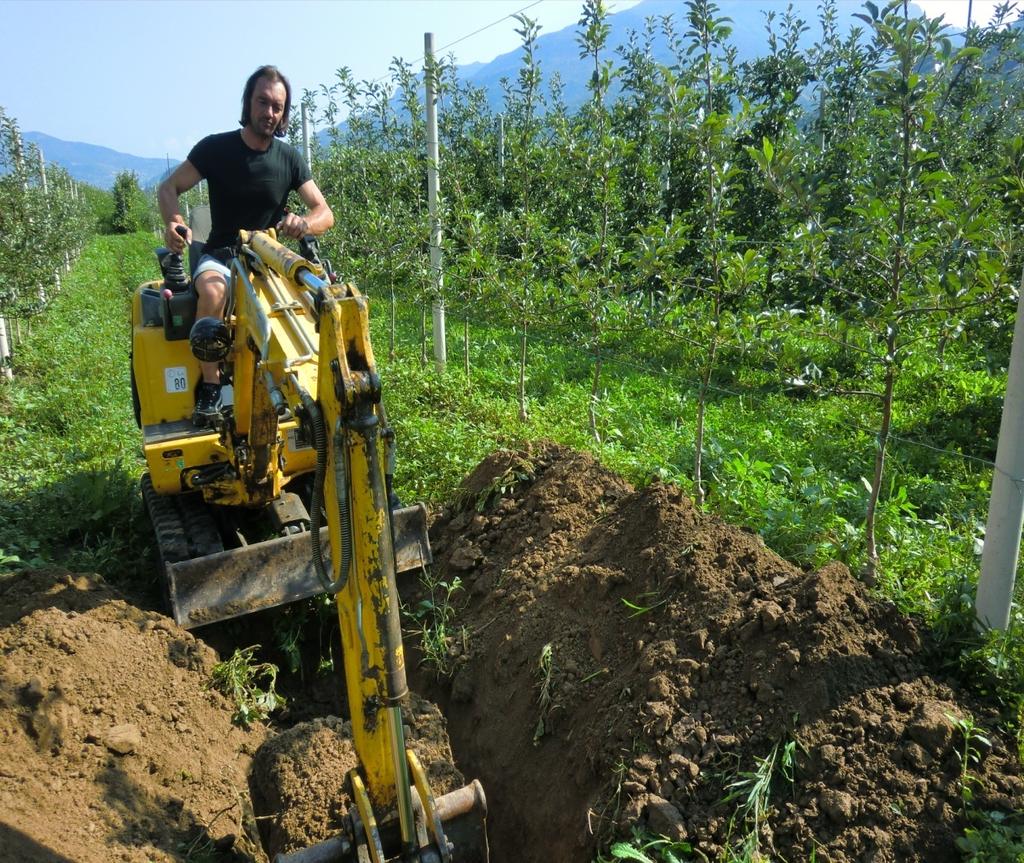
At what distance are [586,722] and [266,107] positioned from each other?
3620 mm

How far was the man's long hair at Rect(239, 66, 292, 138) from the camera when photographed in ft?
13.8

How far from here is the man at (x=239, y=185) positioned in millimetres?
4230

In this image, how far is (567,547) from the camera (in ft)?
14.8

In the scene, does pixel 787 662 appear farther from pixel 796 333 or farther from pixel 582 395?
pixel 582 395

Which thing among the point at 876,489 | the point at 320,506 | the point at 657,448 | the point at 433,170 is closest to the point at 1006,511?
the point at 876,489

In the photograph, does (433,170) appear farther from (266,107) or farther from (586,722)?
(586,722)

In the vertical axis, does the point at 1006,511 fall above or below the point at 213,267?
below

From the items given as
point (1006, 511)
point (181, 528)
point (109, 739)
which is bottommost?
point (109, 739)

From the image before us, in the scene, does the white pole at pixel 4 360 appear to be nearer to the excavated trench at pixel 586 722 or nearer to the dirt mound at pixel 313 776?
the excavated trench at pixel 586 722

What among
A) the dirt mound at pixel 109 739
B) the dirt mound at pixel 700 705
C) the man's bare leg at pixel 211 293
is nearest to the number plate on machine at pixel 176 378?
the man's bare leg at pixel 211 293

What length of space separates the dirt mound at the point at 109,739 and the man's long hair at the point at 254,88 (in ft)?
8.96

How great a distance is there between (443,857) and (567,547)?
2.28 metres

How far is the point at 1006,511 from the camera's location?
327cm

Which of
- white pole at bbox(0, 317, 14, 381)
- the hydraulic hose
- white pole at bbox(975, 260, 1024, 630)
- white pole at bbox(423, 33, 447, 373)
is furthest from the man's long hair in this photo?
white pole at bbox(0, 317, 14, 381)
